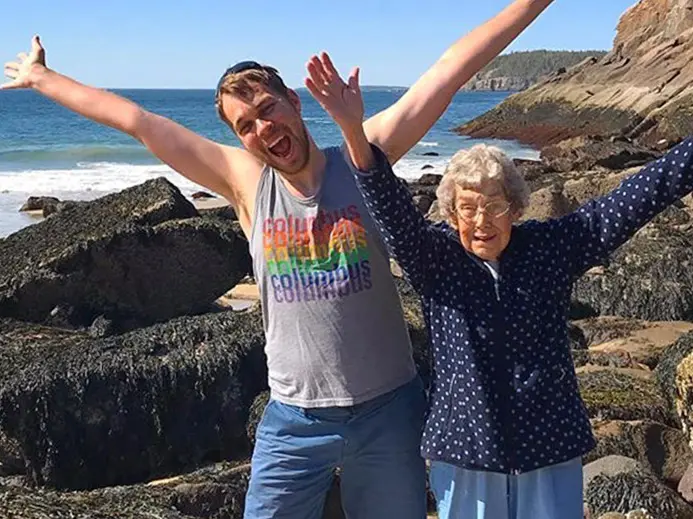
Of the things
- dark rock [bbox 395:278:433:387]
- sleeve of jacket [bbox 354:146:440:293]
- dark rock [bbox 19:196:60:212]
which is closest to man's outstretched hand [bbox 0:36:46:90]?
sleeve of jacket [bbox 354:146:440:293]

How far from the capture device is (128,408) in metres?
5.96

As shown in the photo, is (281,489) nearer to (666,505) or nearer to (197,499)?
(197,499)

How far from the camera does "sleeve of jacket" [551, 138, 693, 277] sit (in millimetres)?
2859

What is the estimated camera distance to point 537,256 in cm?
292

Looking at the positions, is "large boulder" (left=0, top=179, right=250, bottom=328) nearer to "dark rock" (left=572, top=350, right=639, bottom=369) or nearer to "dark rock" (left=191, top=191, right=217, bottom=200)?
"dark rock" (left=572, top=350, right=639, bottom=369)

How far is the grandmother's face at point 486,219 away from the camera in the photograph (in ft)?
9.48

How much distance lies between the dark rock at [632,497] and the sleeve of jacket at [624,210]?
79.8 inches

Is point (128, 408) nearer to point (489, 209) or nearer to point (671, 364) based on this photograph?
point (671, 364)

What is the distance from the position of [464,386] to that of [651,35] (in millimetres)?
47281

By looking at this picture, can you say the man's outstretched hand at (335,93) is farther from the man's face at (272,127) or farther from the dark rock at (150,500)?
the dark rock at (150,500)

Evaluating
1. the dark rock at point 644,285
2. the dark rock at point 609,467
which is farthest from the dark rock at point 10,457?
the dark rock at point 644,285

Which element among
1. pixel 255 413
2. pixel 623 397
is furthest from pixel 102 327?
pixel 623 397

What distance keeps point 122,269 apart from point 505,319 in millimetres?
6243

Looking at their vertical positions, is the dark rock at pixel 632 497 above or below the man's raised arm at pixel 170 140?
below
